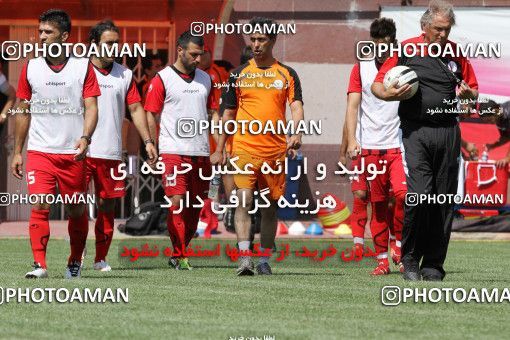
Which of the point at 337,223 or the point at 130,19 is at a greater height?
the point at 130,19

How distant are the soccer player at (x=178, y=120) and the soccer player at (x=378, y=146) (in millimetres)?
1512

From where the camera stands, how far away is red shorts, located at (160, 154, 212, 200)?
14383 mm

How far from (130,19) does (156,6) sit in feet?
1.49

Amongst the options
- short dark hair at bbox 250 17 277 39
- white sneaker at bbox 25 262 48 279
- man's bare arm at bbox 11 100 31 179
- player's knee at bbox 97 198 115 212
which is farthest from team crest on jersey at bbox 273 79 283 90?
white sneaker at bbox 25 262 48 279

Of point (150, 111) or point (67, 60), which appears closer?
point (67, 60)

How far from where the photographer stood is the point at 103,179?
1395 centimetres

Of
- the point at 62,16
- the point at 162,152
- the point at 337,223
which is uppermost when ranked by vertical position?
the point at 62,16

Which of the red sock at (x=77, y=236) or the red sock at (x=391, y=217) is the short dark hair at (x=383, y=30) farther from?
the red sock at (x=77, y=236)

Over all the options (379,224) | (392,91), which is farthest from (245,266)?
(392,91)

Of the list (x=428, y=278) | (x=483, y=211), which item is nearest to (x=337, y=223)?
(x=483, y=211)

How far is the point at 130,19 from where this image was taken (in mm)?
22609

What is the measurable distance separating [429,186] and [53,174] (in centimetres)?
304

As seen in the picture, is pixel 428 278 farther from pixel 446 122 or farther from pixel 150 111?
pixel 150 111

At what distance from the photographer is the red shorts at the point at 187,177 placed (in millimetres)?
14383
